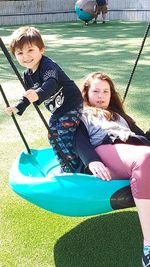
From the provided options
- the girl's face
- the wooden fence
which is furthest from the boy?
the wooden fence

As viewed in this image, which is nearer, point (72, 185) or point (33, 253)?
point (72, 185)

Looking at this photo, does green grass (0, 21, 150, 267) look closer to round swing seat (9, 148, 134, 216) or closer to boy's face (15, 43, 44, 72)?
round swing seat (9, 148, 134, 216)

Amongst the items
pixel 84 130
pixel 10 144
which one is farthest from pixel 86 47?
pixel 84 130

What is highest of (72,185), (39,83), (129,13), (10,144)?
(39,83)

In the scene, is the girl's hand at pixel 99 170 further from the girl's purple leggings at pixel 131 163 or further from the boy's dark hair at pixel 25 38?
the boy's dark hair at pixel 25 38

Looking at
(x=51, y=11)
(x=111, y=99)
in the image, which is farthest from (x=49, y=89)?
(x=51, y=11)

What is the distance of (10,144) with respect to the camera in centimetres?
320

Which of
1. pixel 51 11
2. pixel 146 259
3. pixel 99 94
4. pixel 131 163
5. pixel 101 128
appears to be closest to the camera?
pixel 146 259

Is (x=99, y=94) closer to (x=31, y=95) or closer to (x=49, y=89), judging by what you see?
(x=49, y=89)

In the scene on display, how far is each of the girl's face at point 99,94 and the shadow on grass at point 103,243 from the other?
20.5 inches

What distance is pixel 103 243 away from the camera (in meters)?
1.95

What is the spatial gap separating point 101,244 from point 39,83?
0.71 meters

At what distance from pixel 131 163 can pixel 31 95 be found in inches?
17.4

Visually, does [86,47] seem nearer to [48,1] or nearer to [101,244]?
[101,244]
